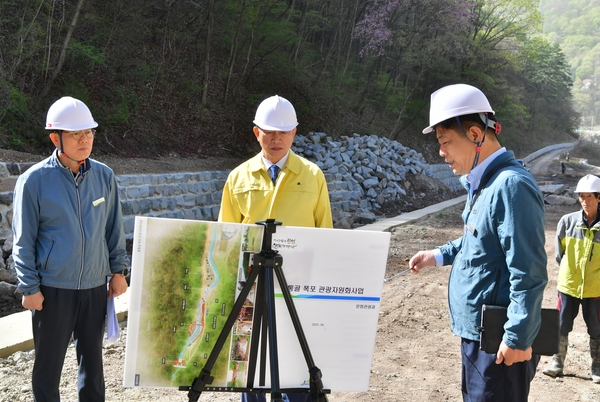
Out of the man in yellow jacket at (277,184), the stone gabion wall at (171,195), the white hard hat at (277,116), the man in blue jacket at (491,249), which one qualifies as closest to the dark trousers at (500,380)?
the man in blue jacket at (491,249)

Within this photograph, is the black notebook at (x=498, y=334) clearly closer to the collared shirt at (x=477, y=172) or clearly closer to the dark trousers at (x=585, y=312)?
the collared shirt at (x=477, y=172)

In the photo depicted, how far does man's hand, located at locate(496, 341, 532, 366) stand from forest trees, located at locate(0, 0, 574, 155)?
9.54 meters

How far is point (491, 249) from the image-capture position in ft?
8.15

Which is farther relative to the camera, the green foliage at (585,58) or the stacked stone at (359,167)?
the green foliage at (585,58)

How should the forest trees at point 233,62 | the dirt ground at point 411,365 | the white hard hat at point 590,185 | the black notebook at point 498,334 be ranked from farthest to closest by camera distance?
the forest trees at point 233,62, the white hard hat at point 590,185, the dirt ground at point 411,365, the black notebook at point 498,334

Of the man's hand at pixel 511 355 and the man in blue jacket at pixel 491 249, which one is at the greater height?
the man in blue jacket at pixel 491 249

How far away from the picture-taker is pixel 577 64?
174 meters

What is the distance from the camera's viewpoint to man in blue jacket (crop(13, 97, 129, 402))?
10.7 ft

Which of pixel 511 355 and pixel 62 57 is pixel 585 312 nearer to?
pixel 511 355

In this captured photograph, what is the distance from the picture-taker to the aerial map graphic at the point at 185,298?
90.7 inches

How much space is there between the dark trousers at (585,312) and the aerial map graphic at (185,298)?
3.89 metres

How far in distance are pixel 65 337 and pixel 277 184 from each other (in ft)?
4.74

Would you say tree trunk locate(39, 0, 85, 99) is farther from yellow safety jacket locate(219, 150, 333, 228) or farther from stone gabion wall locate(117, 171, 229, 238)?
yellow safety jacket locate(219, 150, 333, 228)

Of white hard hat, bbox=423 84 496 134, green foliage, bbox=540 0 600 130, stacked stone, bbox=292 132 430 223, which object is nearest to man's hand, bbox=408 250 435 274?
white hard hat, bbox=423 84 496 134
